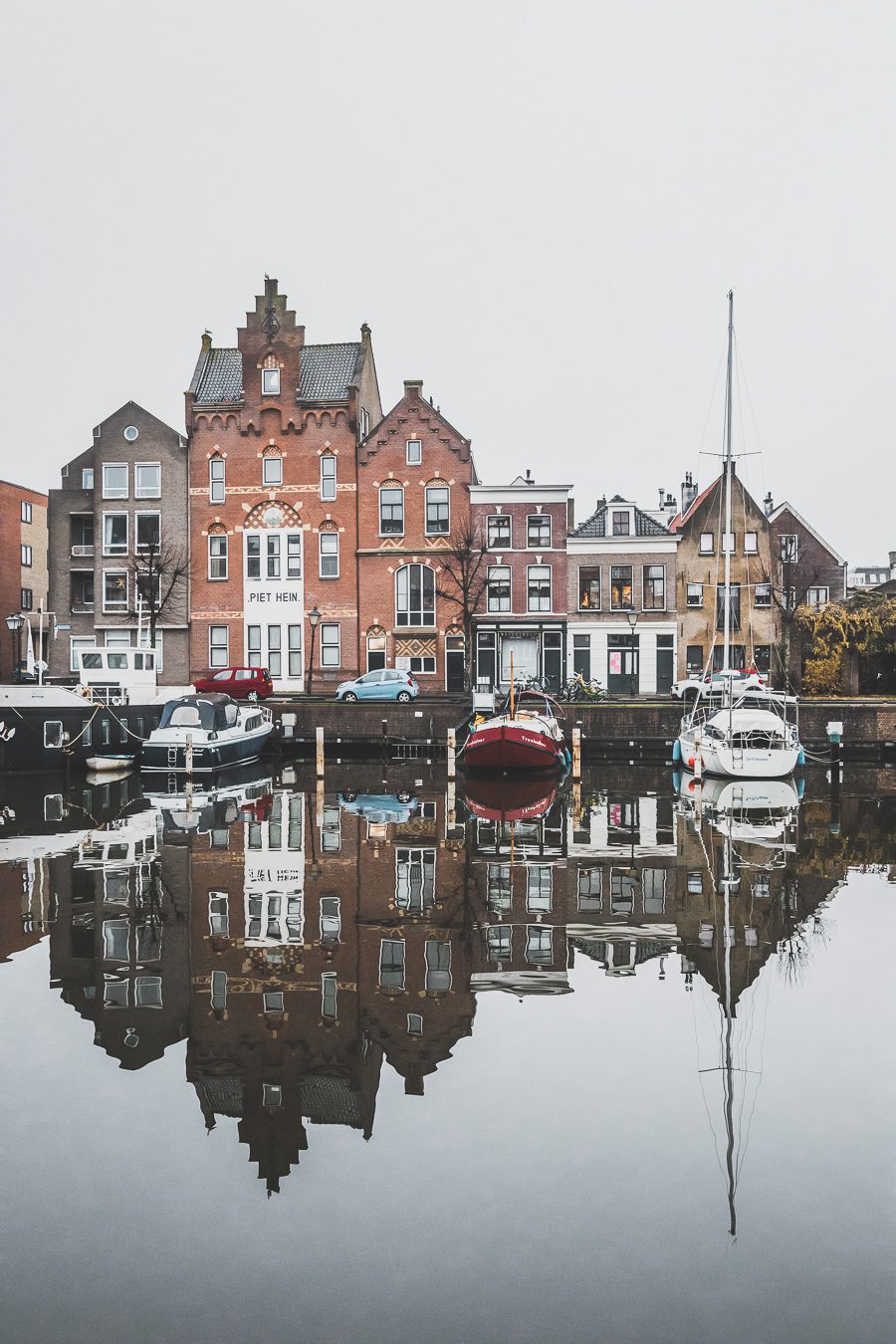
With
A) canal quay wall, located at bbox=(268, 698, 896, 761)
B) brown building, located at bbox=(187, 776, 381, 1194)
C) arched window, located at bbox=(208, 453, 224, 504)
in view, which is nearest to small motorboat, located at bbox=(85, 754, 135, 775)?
canal quay wall, located at bbox=(268, 698, 896, 761)

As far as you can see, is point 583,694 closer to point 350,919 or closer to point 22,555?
point 350,919

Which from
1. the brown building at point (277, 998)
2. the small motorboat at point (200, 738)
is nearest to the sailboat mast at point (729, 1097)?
the brown building at point (277, 998)

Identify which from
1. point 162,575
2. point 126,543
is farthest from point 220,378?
point 162,575

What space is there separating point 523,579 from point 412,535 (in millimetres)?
6097

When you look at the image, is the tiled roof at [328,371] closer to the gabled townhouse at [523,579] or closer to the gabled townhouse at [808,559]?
the gabled townhouse at [523,579]

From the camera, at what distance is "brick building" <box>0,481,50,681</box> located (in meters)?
64.9

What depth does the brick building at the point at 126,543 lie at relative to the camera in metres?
51.2

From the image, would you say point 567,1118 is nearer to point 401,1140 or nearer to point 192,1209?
point 401,1140

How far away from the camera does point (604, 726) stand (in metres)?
41.4

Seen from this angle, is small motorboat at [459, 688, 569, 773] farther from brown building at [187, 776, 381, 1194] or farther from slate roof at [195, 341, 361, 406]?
slate roof at [195, 341, 361, 406]

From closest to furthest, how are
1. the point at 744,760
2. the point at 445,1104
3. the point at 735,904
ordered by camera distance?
the point at 445,1104 < the point at 735,904 < the point at 744,760

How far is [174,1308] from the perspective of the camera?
5496 millimetres

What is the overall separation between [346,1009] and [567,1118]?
2.95 m

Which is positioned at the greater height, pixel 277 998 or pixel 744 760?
pixel 744 760
